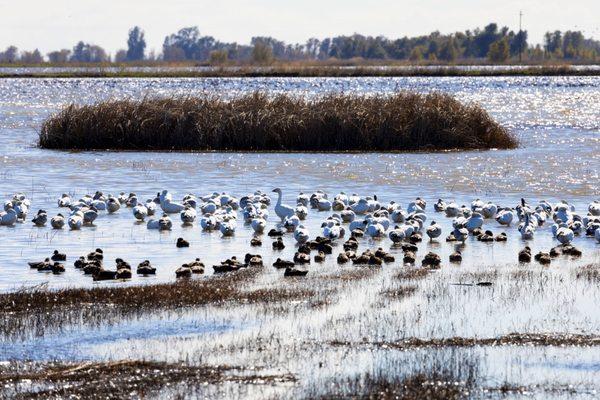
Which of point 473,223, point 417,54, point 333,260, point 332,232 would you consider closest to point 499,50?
point 417,54

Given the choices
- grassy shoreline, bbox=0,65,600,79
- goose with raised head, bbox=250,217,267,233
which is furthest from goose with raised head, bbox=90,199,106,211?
grassy shoreline, bbox=0,65,600,79

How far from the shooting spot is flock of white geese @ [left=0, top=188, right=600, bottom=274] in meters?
18.3

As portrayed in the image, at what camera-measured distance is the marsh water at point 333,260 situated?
1097 centimetres

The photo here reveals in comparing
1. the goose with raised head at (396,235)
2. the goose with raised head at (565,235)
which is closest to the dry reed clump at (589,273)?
the goose with raised head at (565,235)

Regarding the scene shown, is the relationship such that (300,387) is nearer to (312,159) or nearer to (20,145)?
(312,159)

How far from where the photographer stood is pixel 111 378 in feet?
33.1

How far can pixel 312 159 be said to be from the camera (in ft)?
109

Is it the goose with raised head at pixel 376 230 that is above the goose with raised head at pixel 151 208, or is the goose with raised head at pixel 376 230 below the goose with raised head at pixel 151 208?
above

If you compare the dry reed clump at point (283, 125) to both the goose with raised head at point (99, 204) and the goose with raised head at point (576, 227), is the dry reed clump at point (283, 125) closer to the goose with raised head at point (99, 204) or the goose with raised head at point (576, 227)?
the goose with raised head at point (99, 204)

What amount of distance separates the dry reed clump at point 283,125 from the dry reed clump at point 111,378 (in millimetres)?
24859

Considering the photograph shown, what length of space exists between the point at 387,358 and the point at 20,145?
99.3 feet

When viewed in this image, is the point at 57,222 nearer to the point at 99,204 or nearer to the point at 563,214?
the point at 99,204

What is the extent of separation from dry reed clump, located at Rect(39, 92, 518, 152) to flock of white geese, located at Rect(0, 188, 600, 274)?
38.2ft

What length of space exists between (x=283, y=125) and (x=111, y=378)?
25.6 metres
